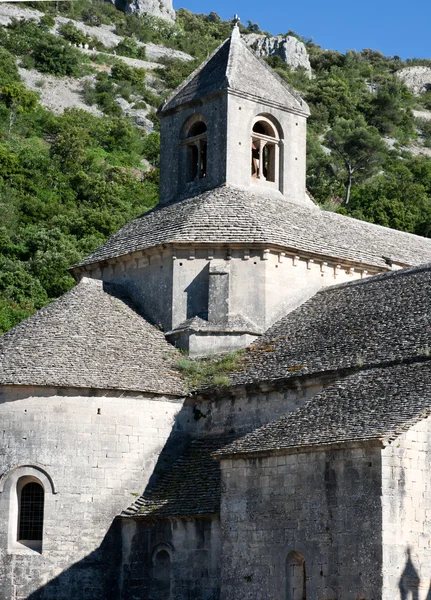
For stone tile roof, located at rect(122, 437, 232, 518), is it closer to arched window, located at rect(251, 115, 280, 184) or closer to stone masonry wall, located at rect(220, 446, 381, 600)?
stone masonry wall, located at rect(220, 446, 381, 600)

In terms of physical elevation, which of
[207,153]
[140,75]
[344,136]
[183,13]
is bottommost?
[207,153]

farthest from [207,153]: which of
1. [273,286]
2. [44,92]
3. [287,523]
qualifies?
[44,92]

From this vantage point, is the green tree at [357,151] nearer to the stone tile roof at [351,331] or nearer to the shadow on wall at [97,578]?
the stone tile roof at [351,331]

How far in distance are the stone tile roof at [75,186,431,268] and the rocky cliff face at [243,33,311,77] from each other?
253 ft

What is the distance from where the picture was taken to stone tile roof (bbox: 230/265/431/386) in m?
21.3

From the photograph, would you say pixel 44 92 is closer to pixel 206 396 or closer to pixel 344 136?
pixel 344 136

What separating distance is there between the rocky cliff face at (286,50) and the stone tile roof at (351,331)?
267 ft

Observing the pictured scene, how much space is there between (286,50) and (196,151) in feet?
258

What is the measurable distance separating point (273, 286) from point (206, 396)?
3653 mm

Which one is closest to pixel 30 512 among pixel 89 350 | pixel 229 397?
pixel 89 350

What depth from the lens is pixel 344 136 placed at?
7669cm

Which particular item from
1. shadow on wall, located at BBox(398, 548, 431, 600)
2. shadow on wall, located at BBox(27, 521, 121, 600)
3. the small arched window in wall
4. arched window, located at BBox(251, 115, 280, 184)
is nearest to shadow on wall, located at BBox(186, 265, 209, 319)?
arched window, located at BBox(251, 115, 280, 184)

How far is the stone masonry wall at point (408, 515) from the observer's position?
17.3 m

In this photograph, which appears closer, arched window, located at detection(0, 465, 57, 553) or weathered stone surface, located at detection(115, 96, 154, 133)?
arched window, located at detection(0, 465, 57, 553)
